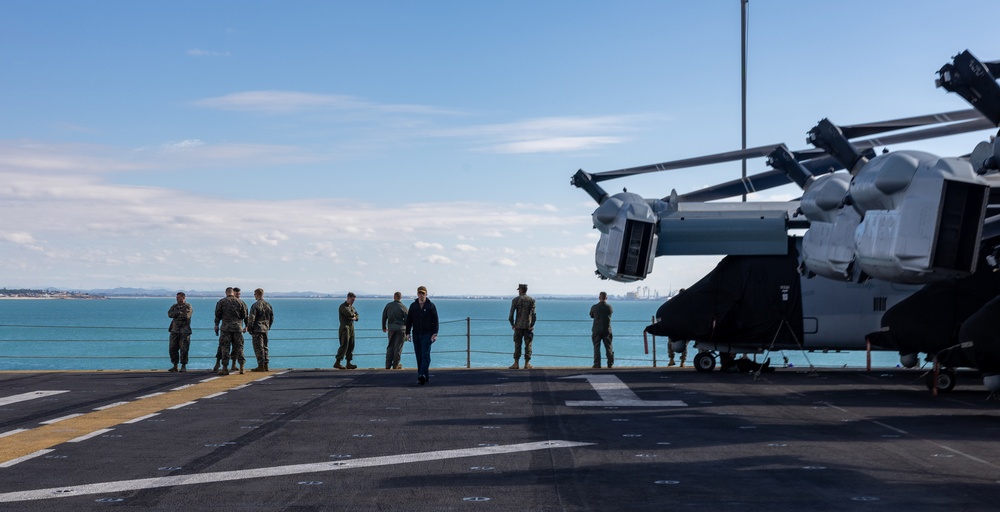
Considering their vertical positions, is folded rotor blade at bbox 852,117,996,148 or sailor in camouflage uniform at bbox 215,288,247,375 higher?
folded rotor blade at bbox 852,117,996,148

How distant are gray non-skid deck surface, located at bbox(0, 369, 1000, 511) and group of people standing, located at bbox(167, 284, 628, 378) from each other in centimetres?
136

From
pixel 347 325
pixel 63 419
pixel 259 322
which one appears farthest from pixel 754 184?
pixel 63 419

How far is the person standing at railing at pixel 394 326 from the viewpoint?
2556 cm

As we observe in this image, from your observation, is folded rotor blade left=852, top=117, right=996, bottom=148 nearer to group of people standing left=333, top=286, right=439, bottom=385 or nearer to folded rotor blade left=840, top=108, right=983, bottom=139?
folded rotor blade left=840, top=108, right=983, bottom=139

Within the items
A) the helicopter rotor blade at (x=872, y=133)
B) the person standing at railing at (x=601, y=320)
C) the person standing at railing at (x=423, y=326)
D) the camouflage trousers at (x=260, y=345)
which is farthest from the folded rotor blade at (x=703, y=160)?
the camouflage trousers at (x=260, y=345)

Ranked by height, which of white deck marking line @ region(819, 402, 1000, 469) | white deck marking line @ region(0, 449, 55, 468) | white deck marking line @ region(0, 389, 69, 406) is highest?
white deck marking line @ region(819, 402, 1000, 469)

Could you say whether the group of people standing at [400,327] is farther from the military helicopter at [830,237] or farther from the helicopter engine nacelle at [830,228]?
the helicopter engine nacelle at [830,228]

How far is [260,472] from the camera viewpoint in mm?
9984

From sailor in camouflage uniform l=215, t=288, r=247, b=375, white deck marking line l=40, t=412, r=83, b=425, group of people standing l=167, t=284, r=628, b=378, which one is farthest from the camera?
sailor in camouflage uniform l=215, t=288, r=247, b=375

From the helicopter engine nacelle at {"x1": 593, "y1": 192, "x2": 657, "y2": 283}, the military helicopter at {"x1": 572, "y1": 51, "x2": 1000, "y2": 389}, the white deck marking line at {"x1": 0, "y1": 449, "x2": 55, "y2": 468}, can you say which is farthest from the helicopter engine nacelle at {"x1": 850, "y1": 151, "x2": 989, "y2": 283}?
the white deck marking line at {"x1": 0, "y1": 449, "x2": 55, "y2": 468}

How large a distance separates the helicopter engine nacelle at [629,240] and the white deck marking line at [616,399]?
3582mm

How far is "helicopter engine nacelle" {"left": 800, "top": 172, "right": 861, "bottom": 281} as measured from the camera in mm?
17578

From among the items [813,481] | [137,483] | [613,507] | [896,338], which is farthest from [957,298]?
[137,483]

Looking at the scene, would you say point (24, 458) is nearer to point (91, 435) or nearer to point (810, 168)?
point (91, 435)
